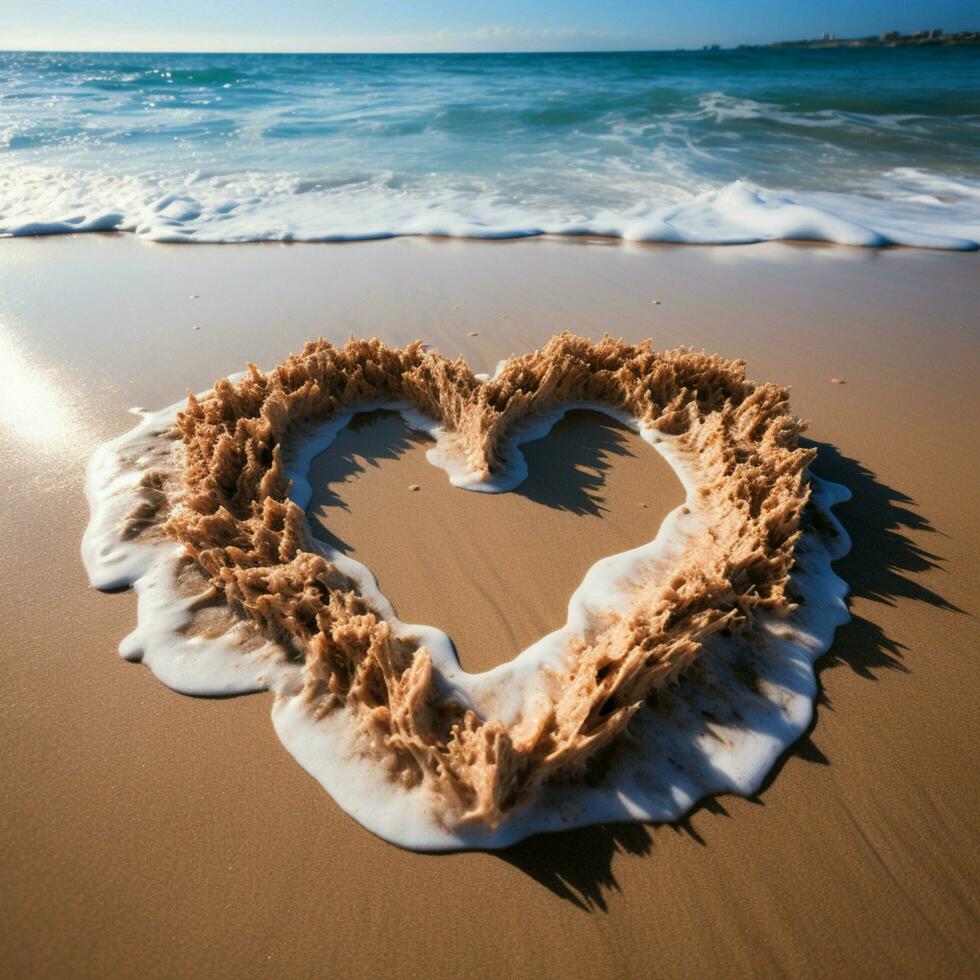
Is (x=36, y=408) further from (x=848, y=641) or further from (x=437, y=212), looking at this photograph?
(x=437, y=212)

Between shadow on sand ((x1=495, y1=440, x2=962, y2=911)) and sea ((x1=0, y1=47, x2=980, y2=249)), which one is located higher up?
sea ((x1=0, y1=47, x2=980, y2=249))

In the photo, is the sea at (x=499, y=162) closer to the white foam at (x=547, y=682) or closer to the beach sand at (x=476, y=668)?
the beach sand at (x=476, y=668)

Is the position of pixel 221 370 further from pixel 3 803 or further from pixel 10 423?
pixel 3 803

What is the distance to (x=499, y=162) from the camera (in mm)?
10148

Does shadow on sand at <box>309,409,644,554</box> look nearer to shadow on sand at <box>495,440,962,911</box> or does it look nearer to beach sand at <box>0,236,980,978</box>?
beach sand at <box>0,236,980,978</box>

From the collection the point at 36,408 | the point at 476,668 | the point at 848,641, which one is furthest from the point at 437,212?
the point at 848,641

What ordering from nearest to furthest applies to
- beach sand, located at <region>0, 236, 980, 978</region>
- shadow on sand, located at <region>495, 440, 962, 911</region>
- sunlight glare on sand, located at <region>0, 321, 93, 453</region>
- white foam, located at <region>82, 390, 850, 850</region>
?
beach sand, located at <region>0, 236, 980, 978</region> < shadow on sand, located at <region>495, 440, 962, 911</region> < white foam, located at <region>82, 390, 850, 850</region> < sunlight glare on sand, located at <region>0, 321, 93, 453</region>

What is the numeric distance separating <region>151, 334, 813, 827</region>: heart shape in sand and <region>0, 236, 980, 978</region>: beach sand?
0.20 m

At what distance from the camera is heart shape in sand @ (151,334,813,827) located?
5.40 ft

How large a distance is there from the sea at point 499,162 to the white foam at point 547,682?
4962 mm

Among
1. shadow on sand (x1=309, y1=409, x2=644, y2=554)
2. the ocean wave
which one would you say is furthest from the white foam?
the ocean wave

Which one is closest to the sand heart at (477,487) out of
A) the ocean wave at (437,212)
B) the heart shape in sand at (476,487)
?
the heart shape in sand at (476,487)

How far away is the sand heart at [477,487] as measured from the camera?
1.65 metres

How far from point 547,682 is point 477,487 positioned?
1135mm
